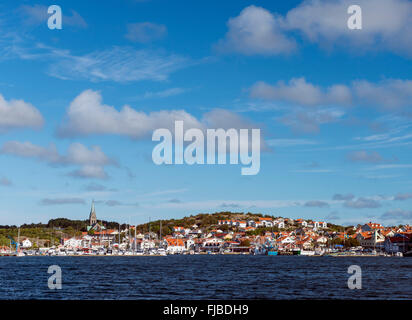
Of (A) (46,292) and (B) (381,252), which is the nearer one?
(A) (46,292)

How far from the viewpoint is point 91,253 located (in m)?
195

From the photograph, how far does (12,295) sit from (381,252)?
18212 centimetres
